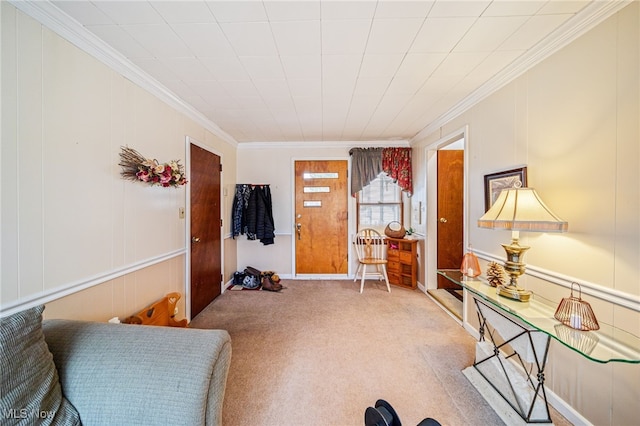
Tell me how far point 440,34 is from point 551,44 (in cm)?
71

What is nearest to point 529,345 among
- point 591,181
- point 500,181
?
point 591,181

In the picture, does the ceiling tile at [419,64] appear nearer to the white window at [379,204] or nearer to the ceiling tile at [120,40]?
the ceiling tile at [120,40]

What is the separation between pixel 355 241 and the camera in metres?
3.89

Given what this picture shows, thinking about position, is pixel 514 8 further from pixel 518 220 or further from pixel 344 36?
pixel 518 220

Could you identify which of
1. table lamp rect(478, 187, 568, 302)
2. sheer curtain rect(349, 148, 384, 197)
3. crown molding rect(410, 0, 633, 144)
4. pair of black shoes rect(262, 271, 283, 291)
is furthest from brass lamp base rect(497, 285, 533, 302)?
pair of black shoes rect(262, 271, 283, 291)

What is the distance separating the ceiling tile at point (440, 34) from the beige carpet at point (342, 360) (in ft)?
7.52

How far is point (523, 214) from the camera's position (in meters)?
1.36

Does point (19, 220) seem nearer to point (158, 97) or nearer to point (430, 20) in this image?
point (158, 97)

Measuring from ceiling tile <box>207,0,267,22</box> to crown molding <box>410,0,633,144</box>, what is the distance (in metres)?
1.71

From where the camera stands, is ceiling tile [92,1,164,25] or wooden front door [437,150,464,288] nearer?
ceiling tile [92,1,164,25]

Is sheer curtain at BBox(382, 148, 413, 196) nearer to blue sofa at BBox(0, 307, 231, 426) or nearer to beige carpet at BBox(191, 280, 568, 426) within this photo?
beige carpet at BBox(191, 280, 568, 426)

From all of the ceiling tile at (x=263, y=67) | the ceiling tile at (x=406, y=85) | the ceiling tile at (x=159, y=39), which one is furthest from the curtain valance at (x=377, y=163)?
the ceiling tile at (x=159, y=39)

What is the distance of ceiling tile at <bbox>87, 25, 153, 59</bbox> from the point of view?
139 cm

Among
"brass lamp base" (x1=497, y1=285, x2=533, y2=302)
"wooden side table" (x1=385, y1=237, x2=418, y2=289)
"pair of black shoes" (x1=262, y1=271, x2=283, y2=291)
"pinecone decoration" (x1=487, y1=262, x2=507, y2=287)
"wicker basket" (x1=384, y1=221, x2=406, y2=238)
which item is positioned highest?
"wicker basket" (x1=384, y1=221, x2=406, y2=238)
